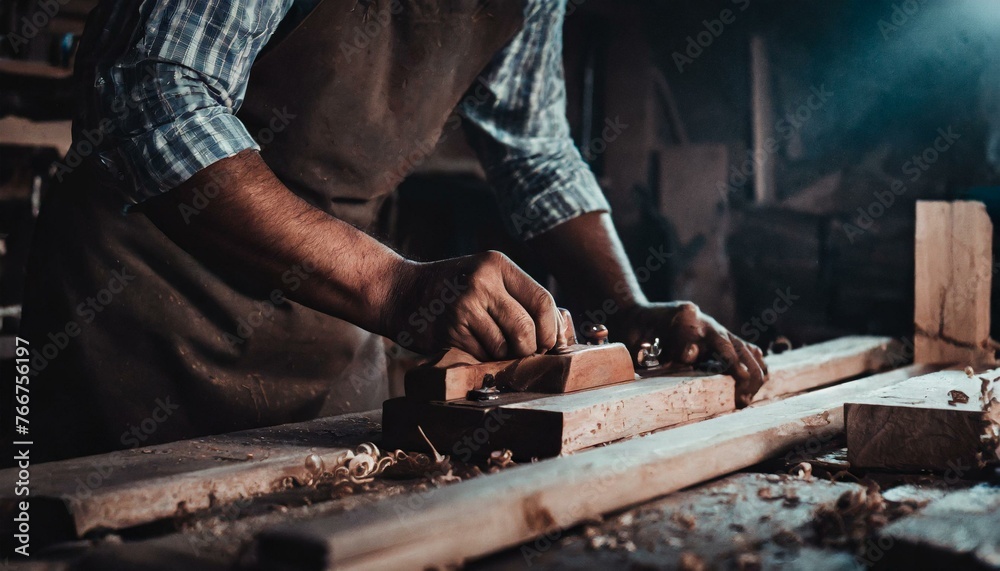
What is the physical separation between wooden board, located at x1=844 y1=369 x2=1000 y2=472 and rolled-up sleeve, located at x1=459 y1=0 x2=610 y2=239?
1316 millimetres

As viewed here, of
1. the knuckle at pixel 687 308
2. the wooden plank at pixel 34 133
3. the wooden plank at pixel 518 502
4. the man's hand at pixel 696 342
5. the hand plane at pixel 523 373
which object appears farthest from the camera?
the wooden plank at pixel 34 133

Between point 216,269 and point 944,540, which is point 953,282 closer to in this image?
point 944,540

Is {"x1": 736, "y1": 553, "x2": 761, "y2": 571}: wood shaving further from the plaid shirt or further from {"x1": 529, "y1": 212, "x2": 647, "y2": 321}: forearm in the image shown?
{"x1": 529, "y1": 212, "x2": 647, "y2": 321}: forearm

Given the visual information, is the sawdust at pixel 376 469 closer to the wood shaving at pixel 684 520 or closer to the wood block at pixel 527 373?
the wood block at pixel 527 373

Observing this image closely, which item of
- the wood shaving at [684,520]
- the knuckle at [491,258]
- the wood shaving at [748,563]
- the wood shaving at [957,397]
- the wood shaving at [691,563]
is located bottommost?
the wood shaving at [684,520]

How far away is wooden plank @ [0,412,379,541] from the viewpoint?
1.11 metres

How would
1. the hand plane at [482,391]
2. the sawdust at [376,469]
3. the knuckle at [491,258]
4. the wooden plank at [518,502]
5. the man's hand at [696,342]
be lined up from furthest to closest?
1. the man's hand at [696,342]
2. the knuckle at [491,258]
3. the hand plane at [482,391]
4. the sawdust at [376,469]
5. the wooden plank at [518,502]

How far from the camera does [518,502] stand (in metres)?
0.99

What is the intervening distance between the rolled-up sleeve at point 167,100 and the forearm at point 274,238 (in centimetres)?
4

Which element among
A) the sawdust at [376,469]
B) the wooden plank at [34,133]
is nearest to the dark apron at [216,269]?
the sawdust at [376,469]

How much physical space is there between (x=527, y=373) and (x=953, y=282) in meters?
1.57

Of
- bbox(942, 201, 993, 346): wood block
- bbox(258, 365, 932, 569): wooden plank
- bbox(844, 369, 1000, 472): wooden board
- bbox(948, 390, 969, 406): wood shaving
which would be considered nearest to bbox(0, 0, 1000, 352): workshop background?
bbox(942, 201, 993, 346): wood block

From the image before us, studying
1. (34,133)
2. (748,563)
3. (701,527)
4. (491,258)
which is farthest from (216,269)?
(34,133)

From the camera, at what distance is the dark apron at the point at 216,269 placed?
6.85ft
